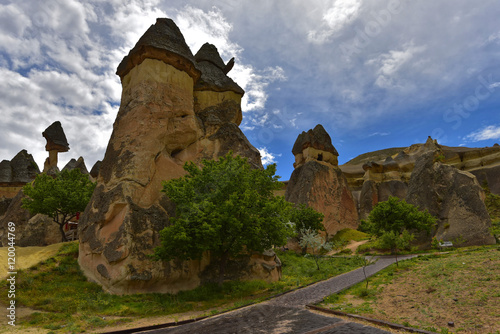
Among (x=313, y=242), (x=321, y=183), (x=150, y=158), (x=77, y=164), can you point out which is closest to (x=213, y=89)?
(x=150, y=158)

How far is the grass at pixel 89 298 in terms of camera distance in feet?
33.2

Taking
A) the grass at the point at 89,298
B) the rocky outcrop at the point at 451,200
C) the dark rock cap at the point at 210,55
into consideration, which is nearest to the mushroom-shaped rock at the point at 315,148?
the rocky outcrop at the point at 451,200

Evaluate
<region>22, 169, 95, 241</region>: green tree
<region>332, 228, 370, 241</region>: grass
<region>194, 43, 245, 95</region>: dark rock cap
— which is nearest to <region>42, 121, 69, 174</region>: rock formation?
<region>22, 169, 95, 241</region>: green tree

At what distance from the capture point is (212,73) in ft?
79.9

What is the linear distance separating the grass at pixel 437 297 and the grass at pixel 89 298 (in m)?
4.37

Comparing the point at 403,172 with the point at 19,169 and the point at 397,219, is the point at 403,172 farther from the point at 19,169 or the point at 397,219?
the point at 19,169

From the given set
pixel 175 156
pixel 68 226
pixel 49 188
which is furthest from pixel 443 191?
pixel 68 226

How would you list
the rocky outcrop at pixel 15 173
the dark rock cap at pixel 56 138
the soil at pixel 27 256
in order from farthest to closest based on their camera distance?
the rocky outcrop at pixel 15 173 → the dark rock cap at pixel 56 138 → the soil at pixel 27 256

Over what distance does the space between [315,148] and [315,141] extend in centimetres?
90

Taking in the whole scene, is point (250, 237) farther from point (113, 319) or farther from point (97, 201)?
point (97, 201)

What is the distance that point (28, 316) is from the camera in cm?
1027

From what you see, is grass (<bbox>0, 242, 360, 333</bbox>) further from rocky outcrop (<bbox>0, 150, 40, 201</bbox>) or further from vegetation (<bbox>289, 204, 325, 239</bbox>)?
rocky outcrop (<bbox>0, 150, 40, 201</bbox>)

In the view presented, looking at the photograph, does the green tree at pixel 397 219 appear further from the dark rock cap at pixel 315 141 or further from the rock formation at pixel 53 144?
the rock formation at pixel 53 144
